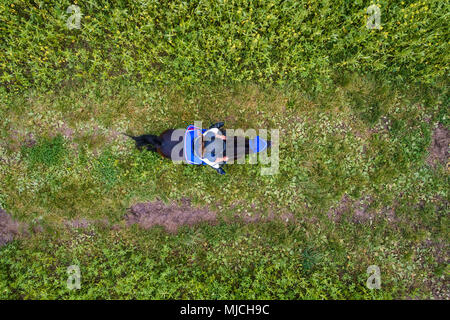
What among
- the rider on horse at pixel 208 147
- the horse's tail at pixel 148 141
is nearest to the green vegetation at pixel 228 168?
the horse's tail at pixel 148 141

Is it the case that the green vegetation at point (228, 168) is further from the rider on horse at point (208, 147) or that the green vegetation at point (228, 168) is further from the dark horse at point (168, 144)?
the rider on horse at point (208, 147)

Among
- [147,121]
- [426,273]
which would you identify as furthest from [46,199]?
[426,273]

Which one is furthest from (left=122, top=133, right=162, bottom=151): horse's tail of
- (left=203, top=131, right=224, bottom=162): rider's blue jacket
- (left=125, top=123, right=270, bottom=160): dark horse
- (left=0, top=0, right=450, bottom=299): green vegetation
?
(left=203, top=131, right=224, bottom=162): rider's blue jacket

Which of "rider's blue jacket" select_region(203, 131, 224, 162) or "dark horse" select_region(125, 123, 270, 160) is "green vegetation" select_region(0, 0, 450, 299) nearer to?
"dark horse" select_region(125, 123, 270, 160)

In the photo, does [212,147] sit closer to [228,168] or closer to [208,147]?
[208,147]

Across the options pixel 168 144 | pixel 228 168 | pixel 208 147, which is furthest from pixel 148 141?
pixel 228 168

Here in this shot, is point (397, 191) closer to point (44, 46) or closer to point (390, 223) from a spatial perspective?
point (390, 223)
